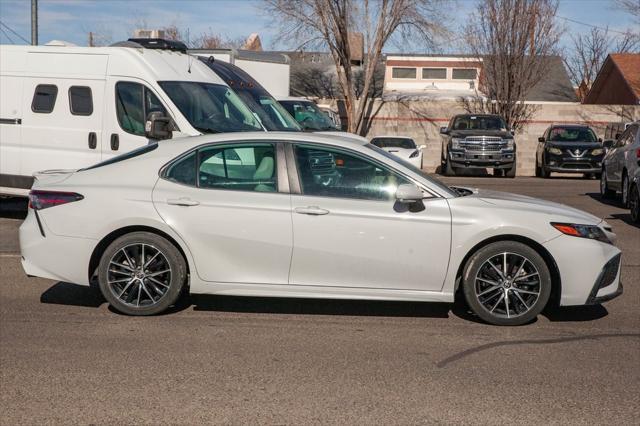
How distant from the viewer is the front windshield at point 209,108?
11344 millimetres

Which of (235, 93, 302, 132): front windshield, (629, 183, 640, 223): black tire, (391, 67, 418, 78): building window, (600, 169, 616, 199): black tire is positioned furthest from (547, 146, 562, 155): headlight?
(391, 67, 418, 78): building window

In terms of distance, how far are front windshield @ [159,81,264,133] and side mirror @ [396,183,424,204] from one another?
5.03 m

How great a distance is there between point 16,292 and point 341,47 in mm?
26831

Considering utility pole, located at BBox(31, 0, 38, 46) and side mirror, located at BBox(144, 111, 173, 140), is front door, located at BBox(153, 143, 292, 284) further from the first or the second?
utility pole, located at BBox(31, 0, 38, 46)

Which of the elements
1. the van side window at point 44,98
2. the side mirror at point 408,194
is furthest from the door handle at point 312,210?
the van side window at point 44,98

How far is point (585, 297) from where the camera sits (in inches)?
265

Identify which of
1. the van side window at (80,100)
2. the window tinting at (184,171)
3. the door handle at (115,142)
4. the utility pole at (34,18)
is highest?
the utility pole at (34,18)

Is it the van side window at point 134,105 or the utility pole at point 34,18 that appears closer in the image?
the van side window at point 134,105

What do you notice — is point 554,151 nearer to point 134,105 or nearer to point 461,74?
point 134,105

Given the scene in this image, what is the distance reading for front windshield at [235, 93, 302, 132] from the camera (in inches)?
484

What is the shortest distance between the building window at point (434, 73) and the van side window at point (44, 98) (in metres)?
42.6

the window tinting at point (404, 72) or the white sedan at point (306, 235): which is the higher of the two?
the window tinting at point (404, 72)

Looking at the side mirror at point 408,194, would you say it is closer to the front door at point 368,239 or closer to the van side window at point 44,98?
the front door at point 368,239

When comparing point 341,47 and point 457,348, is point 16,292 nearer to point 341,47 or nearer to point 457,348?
point 457,348
